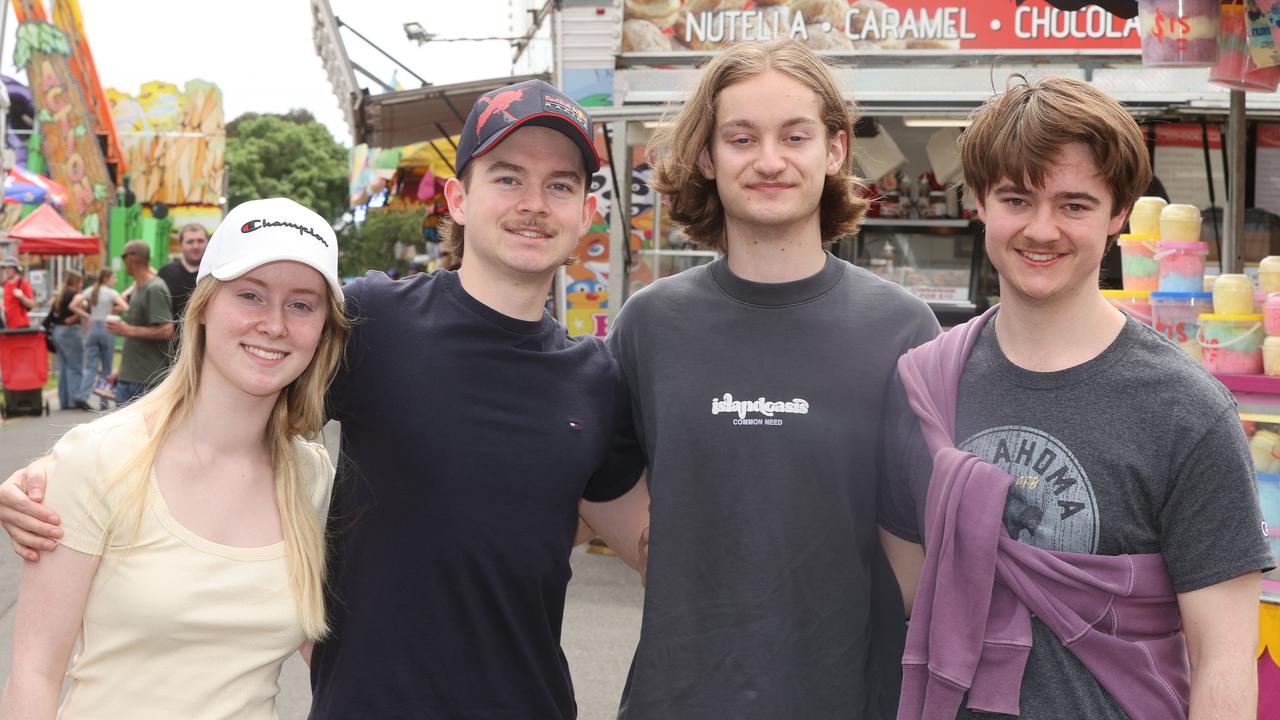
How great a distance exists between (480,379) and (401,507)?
315mm

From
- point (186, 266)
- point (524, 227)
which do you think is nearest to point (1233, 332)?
point (524, 227)

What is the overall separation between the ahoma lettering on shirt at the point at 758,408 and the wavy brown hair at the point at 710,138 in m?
0.55

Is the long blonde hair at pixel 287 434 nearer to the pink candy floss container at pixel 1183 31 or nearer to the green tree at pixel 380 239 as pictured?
the pink candy floss container at pixel 1183 31

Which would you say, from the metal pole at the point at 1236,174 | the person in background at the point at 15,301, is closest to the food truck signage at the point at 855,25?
the metal pole at the point at 1236,174

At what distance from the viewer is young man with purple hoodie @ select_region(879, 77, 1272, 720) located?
6.25 ft

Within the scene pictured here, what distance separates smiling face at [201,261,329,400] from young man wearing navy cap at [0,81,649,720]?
18cm

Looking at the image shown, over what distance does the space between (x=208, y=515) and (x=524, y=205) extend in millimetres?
937

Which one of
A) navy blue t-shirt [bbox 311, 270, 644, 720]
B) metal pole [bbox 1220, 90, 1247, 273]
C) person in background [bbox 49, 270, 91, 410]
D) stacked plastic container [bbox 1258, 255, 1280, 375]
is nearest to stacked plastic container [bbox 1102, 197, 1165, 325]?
stacked plastic container [bbox 1258, 255, 1280, 375]

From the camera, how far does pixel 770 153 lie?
97.3 inches

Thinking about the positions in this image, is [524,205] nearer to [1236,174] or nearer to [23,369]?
[1236,174]

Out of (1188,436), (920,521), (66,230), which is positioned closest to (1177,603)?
(1188,436)

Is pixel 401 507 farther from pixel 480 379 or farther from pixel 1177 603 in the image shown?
pixel 1177 603

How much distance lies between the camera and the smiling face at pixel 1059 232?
80.8 inches

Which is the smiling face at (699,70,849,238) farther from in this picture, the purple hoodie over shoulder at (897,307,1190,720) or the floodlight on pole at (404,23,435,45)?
the floodlight on pole at (404,23,435,45)
